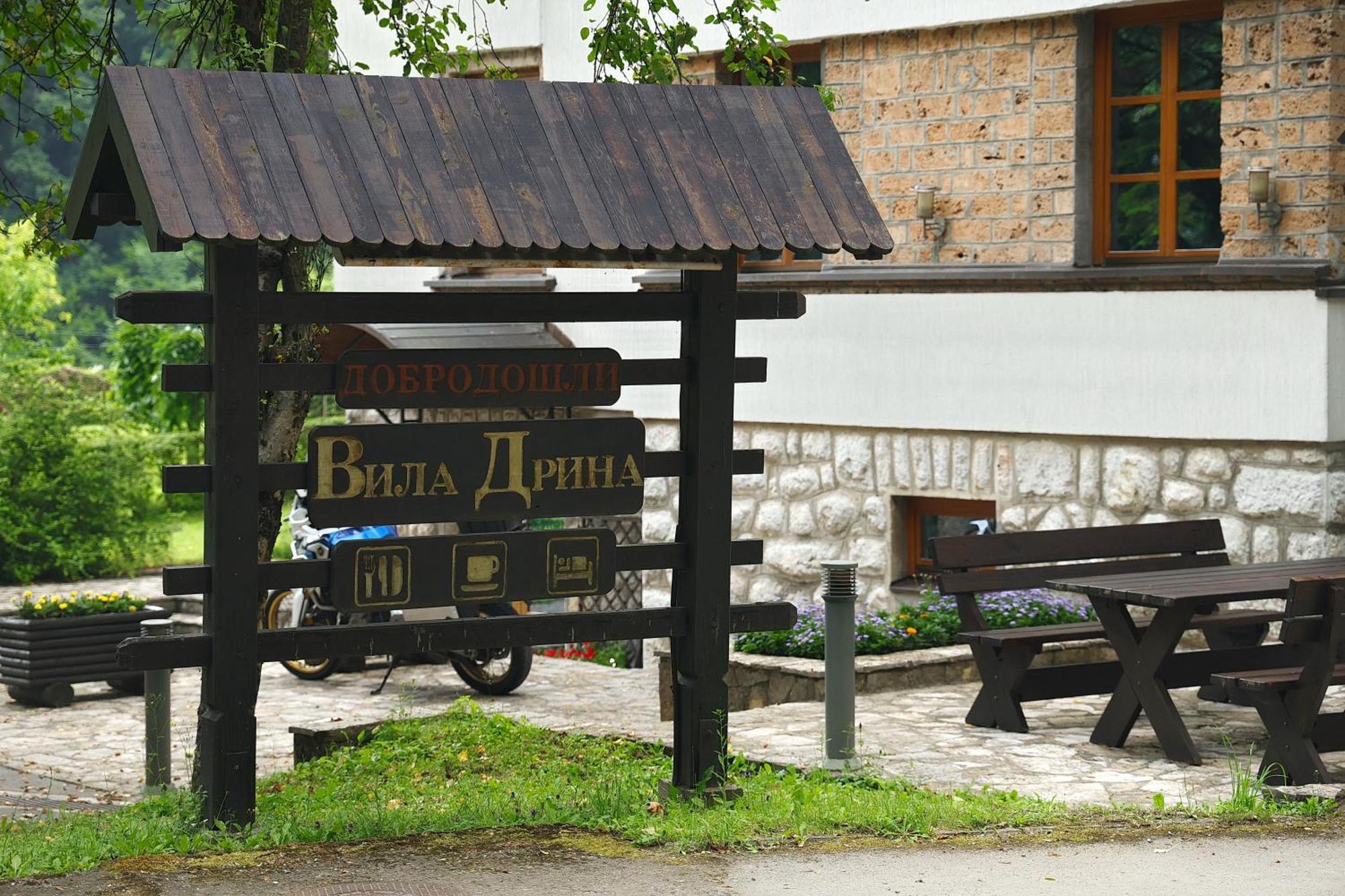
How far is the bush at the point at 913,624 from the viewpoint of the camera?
1076 cm

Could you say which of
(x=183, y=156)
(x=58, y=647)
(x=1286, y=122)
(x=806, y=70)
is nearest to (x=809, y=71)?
(x=806, y=70)

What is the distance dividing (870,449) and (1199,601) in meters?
4.95

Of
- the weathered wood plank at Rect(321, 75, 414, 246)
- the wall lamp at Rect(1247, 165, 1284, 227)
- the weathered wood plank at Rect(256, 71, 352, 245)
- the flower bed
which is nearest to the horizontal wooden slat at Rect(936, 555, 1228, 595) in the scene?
the wall lamp at Rect(1247, 165, 1284, 227)

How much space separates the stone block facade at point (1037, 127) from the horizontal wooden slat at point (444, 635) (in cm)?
522

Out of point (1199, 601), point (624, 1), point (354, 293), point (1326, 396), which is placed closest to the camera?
point (354, 293)

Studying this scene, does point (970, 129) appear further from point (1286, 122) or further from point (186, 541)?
point (186, 541)

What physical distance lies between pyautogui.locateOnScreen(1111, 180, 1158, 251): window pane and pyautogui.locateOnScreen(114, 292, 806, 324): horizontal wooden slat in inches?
204

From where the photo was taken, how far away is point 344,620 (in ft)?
43.7

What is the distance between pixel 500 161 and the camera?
252 inches

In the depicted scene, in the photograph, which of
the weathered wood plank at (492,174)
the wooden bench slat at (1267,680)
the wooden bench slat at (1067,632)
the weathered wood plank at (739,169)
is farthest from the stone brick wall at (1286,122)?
the weathered wood plank at (492,174)

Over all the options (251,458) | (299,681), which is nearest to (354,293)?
(251,458)

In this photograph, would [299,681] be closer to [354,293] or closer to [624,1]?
[624,1]

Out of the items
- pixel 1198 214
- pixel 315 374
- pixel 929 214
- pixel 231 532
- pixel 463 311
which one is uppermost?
pixel 929 214

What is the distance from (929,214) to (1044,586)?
3.76 meters
